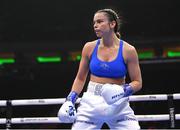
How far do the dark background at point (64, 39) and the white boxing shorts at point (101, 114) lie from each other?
3.68m

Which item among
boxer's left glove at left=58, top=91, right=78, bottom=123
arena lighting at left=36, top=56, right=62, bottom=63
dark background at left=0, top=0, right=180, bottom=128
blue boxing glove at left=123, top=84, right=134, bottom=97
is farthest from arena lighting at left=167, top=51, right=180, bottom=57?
boxer's left glove at left=58, top=91, right=78, bottom=123

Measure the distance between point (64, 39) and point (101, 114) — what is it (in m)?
4.82

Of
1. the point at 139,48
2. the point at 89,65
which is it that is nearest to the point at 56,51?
the point at 139,48

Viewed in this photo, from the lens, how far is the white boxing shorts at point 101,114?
3.33 m

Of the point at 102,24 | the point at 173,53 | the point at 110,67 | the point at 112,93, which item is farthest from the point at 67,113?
the point at 173,53

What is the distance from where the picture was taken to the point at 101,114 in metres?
3.33

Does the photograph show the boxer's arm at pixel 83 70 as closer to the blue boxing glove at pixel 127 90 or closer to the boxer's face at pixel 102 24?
the boxer's face at pixel 102 24

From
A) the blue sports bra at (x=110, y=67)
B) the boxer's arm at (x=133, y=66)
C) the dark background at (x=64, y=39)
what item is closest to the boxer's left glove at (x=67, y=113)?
the blue sports bra at (x=110, y=67)

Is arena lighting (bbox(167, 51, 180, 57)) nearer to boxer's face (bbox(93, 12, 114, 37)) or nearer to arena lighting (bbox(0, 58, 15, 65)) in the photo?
arena lighting (bbox(0, 58, 15, 65))

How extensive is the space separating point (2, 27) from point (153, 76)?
10.0ft

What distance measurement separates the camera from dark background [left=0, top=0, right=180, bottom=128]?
7480mm

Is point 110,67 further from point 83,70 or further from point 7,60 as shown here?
point 7,60

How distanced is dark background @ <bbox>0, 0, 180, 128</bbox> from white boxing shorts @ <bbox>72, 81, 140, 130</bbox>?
3683 mm

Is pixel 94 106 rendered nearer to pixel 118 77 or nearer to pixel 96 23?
pixel 118 77
